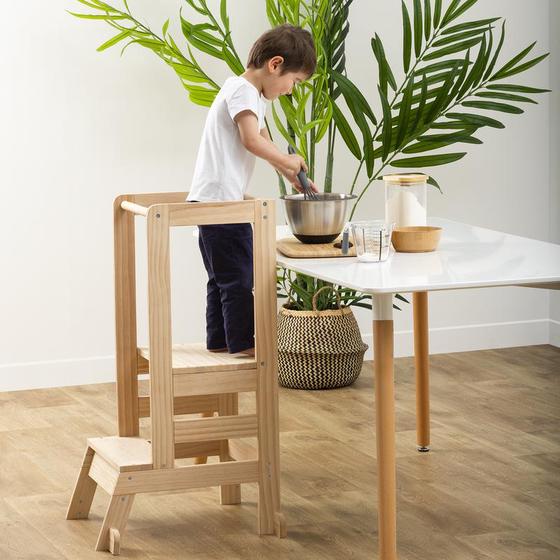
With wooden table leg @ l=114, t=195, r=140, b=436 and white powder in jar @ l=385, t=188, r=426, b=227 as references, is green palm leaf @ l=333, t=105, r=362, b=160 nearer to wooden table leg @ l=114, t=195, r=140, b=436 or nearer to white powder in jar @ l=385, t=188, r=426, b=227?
white powder in jar @ l=385, t=188, r=426, b=227

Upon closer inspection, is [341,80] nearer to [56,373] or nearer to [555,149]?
[555,149]

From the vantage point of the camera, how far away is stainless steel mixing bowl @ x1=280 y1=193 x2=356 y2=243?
3092 millimetres

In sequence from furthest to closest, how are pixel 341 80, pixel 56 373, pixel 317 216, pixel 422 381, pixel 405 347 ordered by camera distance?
1. pixel 405 347
2. pixel 56 373
3. pixel 341 80
4. pixel 422 381
5. pixel 317 216

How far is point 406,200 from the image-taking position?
3141 mm

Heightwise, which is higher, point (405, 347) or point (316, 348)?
point (316, 348)

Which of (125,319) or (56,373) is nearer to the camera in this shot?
(125,319)

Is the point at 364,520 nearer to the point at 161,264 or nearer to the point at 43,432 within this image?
the point at 161,264

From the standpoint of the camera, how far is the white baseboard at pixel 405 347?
14.8 ft

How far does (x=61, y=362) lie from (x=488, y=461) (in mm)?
1823

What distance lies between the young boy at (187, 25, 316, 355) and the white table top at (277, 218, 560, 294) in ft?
0.45

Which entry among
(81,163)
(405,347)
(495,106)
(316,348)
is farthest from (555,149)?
(81,163)


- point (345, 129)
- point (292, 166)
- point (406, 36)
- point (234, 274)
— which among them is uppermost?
point (406, 36)

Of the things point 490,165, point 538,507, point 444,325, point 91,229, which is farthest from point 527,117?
point 538,507

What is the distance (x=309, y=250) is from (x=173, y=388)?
52cm
